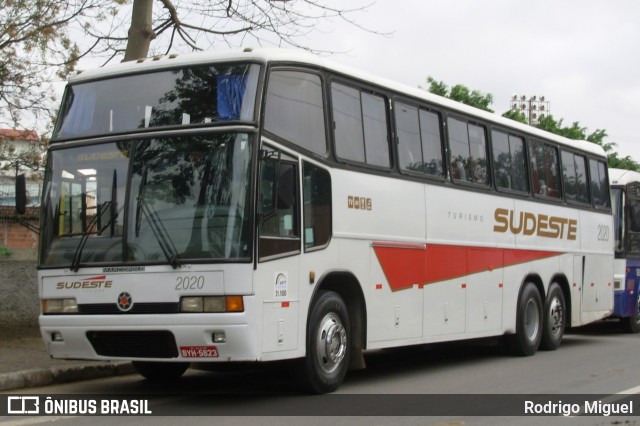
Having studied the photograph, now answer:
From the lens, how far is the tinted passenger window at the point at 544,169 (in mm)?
15375

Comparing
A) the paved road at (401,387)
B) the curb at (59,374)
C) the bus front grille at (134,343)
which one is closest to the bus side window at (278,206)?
the bus front grille at (134,343)

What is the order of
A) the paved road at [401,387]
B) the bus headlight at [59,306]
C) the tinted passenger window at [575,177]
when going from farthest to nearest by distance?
the tinted passenger window at [575,177]
the bus headlight at [59,306]
the paved road at [401,387]

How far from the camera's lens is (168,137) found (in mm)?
8961

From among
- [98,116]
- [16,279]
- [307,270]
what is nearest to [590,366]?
[307,270]

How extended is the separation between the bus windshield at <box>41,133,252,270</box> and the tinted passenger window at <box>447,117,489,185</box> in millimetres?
4912

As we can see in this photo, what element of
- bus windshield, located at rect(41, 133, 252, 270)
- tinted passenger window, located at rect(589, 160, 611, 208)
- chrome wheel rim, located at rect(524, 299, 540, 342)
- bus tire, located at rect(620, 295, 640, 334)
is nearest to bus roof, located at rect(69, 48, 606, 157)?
bus windshield, located at rect(41, 133, 252, 270)

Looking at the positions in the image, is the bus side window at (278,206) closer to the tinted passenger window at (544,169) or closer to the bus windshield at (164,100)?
the bus windshield at (164,100)

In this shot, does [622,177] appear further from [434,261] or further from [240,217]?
[240,217]

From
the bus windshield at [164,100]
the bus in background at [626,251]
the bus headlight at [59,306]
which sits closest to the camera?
the bus windshield at [164,100]

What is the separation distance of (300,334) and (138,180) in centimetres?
222

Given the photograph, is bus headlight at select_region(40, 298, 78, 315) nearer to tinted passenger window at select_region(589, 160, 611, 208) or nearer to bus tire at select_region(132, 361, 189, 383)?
bus tire at select_region(132, 361, 189, 383)

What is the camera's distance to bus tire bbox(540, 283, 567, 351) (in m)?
15.4

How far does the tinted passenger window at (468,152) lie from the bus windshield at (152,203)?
4912 millimetres

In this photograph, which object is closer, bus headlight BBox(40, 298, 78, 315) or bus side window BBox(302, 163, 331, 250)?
bus headlight BBox(40, 298, 78, 315)
